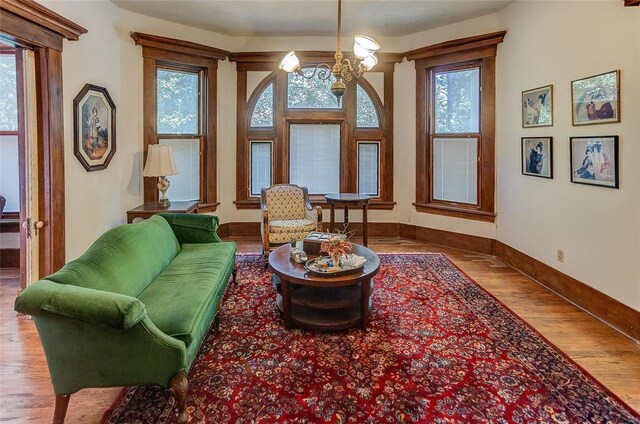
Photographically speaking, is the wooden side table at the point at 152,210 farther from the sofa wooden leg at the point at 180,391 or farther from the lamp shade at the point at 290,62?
the sofa wooden leg at the point at 180,391

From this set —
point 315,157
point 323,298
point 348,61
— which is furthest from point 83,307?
point 315,157

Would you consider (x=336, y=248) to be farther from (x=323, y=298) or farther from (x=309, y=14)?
(x=309, y=14)

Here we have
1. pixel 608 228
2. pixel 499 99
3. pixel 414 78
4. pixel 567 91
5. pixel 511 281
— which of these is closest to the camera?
pixel 608 228

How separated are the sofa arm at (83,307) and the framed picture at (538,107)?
4.17 m

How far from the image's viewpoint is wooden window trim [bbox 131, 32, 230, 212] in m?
5.01

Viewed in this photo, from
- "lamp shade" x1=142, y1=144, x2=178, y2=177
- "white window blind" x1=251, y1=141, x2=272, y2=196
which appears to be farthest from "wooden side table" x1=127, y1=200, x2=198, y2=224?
"white window blind" x1=251, y1=141, x2=272, y2=196

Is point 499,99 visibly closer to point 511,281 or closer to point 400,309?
point 511,281

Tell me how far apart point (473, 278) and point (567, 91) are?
6.91ft

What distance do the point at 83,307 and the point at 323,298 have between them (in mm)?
1720

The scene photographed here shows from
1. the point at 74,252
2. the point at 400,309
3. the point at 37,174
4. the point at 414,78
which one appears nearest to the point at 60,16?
the point at 37,174

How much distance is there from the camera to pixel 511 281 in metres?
4.17

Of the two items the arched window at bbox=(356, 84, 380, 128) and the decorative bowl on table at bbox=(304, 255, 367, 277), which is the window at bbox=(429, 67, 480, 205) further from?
the decorative bowl on table at bbox=(304, 255, 367, 277)

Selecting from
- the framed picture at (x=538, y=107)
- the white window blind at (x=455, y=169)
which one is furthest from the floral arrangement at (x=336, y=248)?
the white window blind at (x=455, y=169)

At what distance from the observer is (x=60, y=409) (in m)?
1.90
